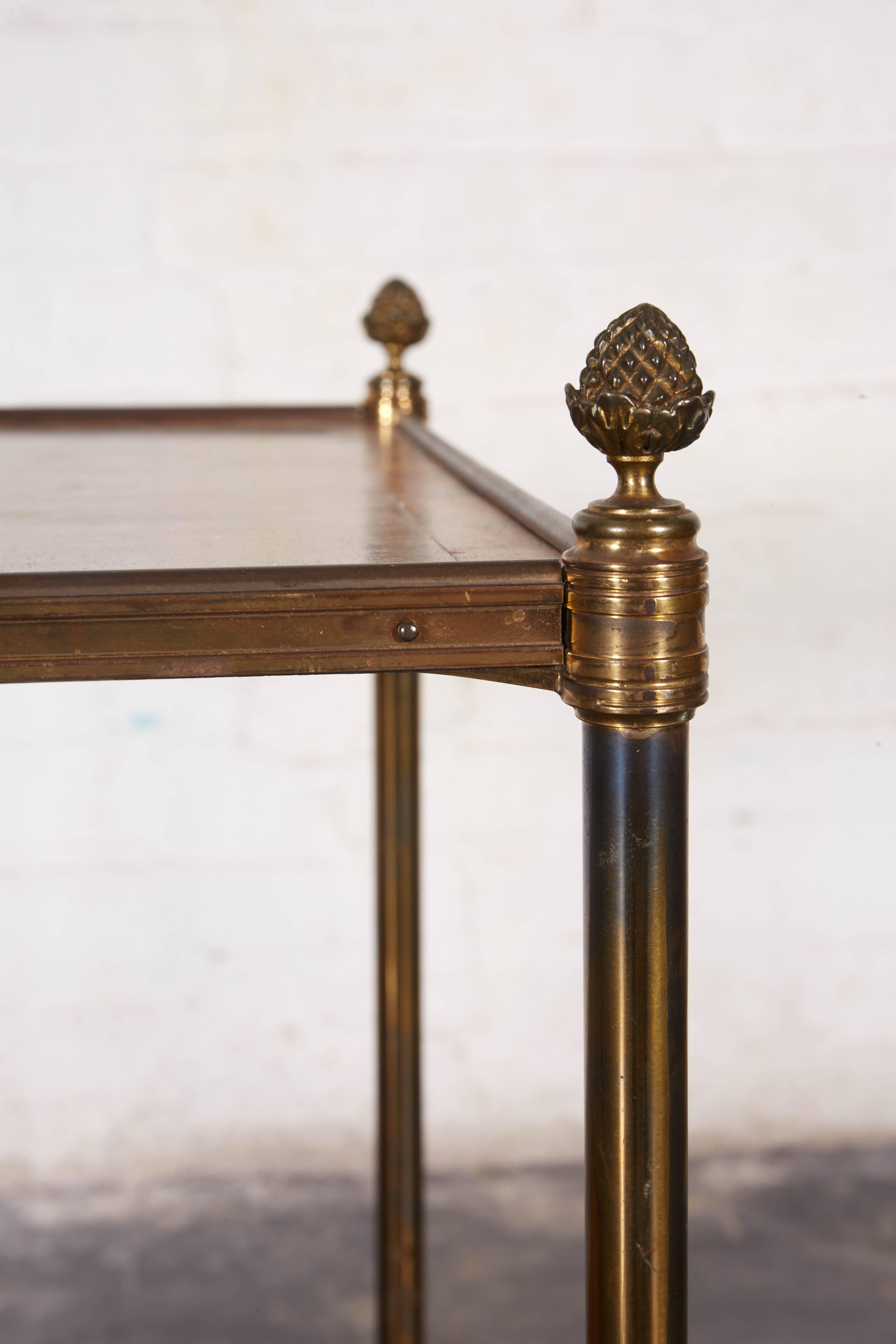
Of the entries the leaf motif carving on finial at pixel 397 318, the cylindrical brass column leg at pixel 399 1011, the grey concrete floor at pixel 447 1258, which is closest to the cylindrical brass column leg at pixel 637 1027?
the cylindrical brass column leg at pixel 399 1011

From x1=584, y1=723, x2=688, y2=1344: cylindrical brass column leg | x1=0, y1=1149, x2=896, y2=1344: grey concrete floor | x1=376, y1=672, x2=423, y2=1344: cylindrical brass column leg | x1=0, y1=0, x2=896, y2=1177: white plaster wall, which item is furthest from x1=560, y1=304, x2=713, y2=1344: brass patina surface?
x1=0, y1=0, x2=896, y2=1177: white plaster wall

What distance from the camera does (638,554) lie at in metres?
0.50

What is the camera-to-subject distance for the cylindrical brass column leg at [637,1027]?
52cm

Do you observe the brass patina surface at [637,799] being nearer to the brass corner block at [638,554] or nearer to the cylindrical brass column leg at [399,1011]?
the brass corner block at [638,554]

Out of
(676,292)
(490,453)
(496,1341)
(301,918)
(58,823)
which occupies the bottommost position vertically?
(496,1341)

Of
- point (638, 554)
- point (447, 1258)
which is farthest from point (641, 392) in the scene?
point (447, 1258)

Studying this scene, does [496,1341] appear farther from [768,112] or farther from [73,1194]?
[768,112]

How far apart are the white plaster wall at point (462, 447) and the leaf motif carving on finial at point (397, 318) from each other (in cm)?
47

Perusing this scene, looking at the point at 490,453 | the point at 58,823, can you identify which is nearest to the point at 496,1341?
the point at 58,823

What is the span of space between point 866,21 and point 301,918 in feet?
4.04

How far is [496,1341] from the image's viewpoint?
1.51 m

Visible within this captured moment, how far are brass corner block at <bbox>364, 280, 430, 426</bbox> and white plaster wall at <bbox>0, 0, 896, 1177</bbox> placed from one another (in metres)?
0.45

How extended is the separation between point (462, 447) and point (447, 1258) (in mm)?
916

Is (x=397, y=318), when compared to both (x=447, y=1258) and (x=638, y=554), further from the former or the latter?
(x=447, y=1258)
